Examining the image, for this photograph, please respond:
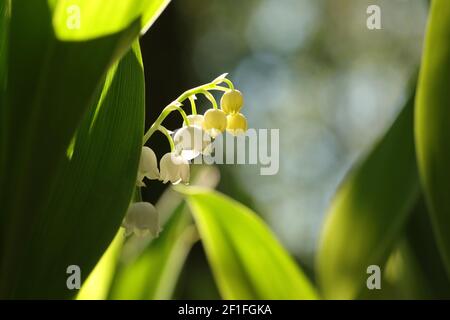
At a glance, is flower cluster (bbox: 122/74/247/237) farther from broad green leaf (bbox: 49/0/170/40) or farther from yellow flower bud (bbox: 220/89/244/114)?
broad green leaf (bbox: 49/0/170/40)

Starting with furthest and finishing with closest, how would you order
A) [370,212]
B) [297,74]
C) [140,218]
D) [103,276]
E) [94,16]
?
[297,74], [103,276], [370,212], [140,218], [94,16]

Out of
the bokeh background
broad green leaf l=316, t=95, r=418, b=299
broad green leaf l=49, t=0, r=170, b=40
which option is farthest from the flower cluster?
the bokeh background

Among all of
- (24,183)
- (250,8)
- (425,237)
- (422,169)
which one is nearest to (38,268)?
(24,183)

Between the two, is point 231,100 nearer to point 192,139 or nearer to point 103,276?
point 192,139

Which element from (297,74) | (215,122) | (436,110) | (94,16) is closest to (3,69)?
(94,16)

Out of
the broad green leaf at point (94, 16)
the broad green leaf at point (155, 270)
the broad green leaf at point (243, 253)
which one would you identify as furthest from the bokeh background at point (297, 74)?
the broad green leaf at point (94, 16)

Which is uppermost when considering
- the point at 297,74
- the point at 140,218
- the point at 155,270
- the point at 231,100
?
the point at 297,74
